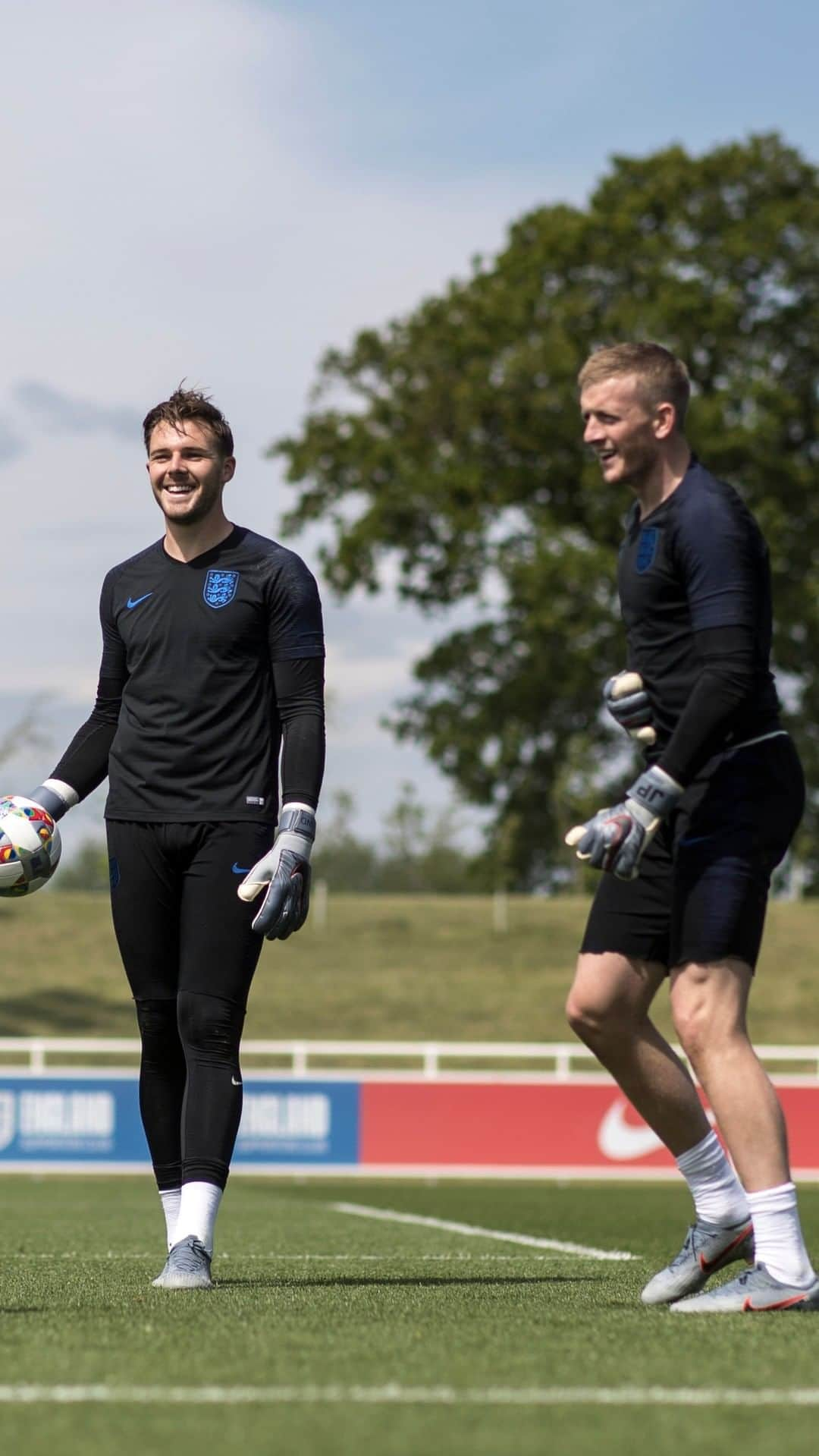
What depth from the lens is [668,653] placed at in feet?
16.9

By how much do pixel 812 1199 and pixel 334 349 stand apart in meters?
30.1

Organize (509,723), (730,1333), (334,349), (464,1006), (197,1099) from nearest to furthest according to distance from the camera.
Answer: (730,1333) < (197,1099) < (464,1006) < (509,723) < (334,349)

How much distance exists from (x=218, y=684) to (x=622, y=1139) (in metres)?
15.5

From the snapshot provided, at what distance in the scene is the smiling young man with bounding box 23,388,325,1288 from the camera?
228 inches

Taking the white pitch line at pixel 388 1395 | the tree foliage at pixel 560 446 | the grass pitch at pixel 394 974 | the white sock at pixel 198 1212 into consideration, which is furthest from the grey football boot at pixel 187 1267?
the tree foliage at pixel 560 446

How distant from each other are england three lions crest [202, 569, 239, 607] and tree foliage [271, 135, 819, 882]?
31.5m

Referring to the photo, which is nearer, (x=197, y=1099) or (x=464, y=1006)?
(x=197, y=1099)

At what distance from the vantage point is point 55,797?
6285 millimetres

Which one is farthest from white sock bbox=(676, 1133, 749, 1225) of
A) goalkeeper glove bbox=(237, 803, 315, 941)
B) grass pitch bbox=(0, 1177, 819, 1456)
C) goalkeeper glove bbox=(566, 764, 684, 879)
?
goalkeeper glove bbox=(237, 803, 315, 941)

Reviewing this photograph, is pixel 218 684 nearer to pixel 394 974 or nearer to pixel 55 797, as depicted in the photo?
pixel 55 797

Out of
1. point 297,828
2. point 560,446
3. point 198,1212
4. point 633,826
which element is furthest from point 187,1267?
point 560,446

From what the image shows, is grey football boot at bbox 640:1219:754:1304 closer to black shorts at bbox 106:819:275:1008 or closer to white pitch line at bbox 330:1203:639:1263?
black shorts at bbox 106:819:275:1008

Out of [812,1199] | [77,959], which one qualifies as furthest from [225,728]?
[77,959]

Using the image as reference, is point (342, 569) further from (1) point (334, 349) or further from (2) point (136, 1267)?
(2) point (136, 1267)
